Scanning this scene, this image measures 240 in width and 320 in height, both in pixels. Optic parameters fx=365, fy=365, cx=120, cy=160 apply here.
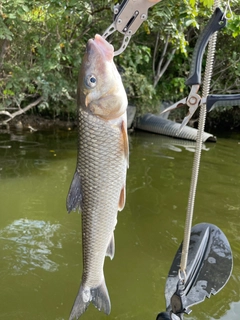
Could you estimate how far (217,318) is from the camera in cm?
272

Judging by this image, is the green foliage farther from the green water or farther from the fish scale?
the fish scale

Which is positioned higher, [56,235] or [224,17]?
[224,17]

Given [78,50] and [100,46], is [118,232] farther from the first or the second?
[78,50]

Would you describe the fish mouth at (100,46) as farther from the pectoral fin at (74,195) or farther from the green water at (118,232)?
the green water at (118,232)

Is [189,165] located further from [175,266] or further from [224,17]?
[224,17]

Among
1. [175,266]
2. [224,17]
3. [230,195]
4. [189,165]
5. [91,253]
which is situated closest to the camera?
[224,17]

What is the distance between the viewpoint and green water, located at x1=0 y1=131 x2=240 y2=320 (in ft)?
9.34

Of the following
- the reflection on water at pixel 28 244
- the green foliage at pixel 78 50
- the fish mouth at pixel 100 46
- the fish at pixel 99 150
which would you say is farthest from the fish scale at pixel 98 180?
the green foliage at pixel 78 50

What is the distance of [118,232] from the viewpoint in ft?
13.1

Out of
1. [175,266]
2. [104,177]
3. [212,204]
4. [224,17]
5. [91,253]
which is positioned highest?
[224,17]

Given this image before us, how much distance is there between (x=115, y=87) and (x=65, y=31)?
Result: 23.9 ft

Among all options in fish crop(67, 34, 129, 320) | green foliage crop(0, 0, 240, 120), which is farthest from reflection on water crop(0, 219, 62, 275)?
green foliage crop(0, 0, 240, 120)

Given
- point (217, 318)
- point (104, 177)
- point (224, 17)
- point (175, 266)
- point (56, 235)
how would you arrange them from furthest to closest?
point (56, 235), point (217, 318), point (175, 266), point (104, 177), point (224, 17)

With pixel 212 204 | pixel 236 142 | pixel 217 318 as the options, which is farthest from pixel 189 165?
pixel 217 318
